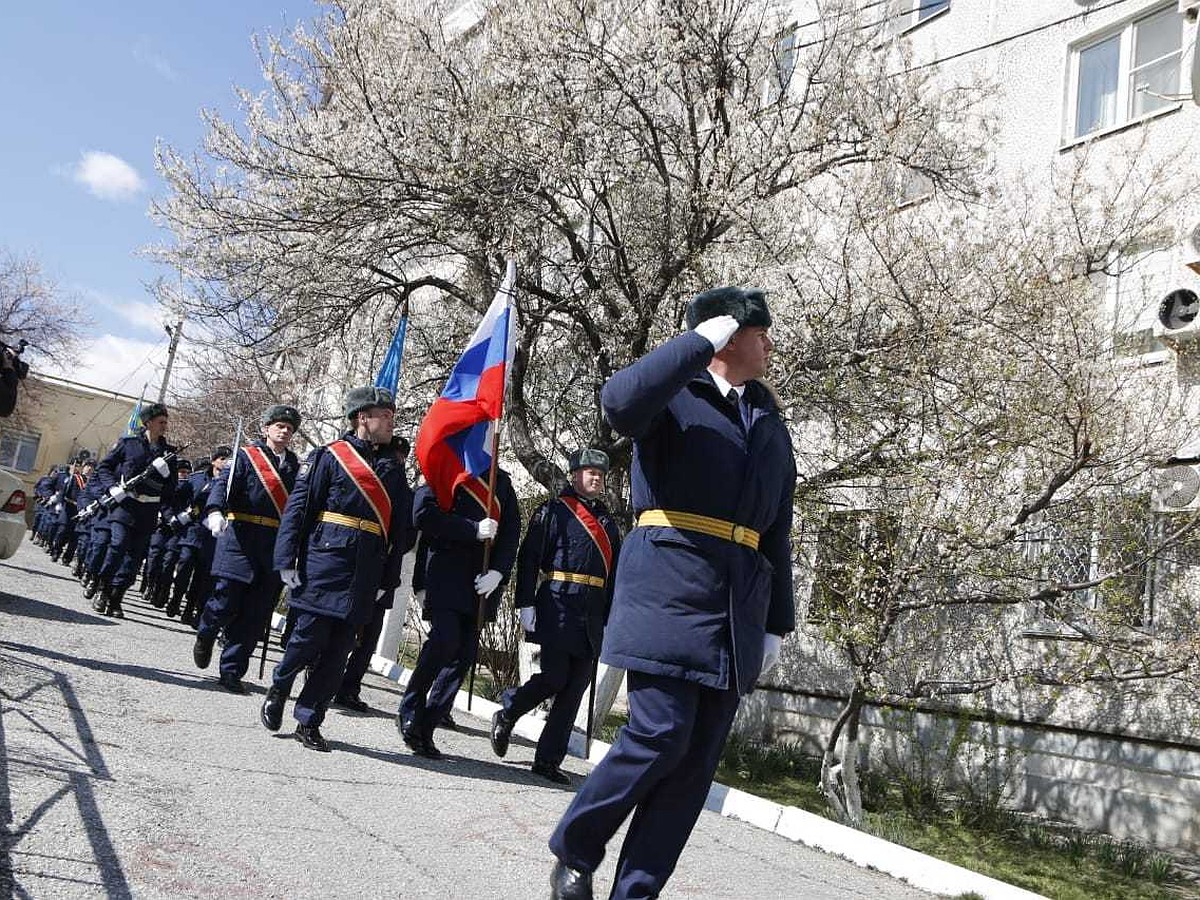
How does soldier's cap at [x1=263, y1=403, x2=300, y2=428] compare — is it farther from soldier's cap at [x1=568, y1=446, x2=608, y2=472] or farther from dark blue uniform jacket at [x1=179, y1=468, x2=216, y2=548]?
dark blue uniform jacket at [x1=179, y1=468, x2=216, y2=548]

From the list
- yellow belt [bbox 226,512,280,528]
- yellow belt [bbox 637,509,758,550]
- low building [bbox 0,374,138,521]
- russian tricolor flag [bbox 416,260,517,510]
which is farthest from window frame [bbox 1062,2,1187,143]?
low building [bbox 0,374,138,521]

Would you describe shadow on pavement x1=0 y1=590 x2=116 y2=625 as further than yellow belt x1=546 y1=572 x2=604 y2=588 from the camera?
Yes

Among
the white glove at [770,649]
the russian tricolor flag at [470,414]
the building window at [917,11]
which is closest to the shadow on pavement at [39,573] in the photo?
the russian tricolor flag at [470,414]

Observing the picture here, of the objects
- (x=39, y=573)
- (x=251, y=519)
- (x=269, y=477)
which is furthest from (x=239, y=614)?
(x=39, y=573)

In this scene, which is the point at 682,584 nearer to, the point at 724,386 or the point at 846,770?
the point at 724,386

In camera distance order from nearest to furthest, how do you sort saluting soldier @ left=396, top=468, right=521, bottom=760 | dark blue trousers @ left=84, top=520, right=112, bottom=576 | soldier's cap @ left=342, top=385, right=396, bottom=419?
soldier's cap @ left=342, top=385, right=396, bottom=419
saluting soldier @ left=396, top=468, right=521, bottom=760
dark blue trousers @ left=84, top=520, right=112, bottom=576

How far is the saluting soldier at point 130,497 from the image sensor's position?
1116cm

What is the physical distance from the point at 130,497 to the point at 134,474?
0.24 m

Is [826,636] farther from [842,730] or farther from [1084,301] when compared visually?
[1084,301]

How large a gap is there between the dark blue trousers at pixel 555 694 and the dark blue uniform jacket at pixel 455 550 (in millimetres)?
609

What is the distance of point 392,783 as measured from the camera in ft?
18.3

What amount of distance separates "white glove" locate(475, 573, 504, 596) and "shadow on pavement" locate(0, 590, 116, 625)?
15.9ft

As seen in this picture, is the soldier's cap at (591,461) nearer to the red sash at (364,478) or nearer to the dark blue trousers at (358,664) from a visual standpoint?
the red sash at (364,478)

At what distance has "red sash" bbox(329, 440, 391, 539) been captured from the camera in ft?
21.0
